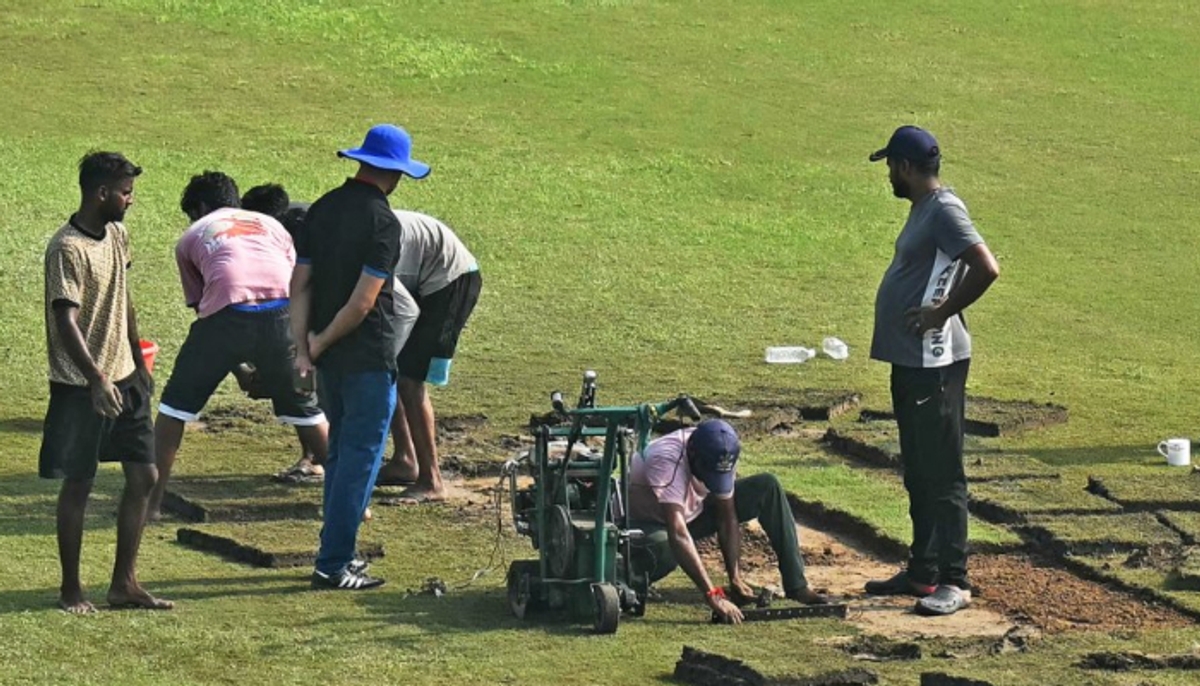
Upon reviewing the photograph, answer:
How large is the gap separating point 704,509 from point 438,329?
119 inches

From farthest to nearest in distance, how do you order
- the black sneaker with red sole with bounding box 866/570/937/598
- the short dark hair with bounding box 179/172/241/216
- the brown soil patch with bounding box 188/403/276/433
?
the brown soil patch with bounding box 188/403/276/433
the short dark hair with bounding box 179/172/241/216
the black sneaker with red sole with bounding box 866/570/937/598

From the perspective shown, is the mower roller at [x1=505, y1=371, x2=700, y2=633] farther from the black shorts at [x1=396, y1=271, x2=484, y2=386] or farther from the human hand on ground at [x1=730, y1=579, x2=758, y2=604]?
the black shorts at [x1=396, y1=271, x2=484, y2=386]

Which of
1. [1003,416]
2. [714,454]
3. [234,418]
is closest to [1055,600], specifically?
[714,454]

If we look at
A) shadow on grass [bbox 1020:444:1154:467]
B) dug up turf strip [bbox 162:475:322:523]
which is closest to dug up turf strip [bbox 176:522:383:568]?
dug up turf strip [bbox 162:475:322:523]

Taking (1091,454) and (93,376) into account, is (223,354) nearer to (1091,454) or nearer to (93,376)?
(93,376)

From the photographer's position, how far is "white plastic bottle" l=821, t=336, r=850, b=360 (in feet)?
56.2

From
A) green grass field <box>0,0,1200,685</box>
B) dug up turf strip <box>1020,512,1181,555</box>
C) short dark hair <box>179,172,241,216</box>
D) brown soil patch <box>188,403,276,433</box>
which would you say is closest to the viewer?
green grass field <box>0,0,1200,685</box>

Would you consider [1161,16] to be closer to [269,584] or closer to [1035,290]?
[1035,290]

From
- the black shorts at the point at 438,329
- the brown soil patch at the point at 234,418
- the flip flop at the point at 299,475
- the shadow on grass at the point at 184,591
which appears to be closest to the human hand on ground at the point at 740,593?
the shadow on grass at the point at 184,591

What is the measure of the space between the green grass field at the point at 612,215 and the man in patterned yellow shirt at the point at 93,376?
321 millimetres

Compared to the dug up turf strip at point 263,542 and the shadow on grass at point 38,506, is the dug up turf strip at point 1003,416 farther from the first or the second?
the shadow on grass at point 38,506

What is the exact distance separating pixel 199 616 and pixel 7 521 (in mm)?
2366

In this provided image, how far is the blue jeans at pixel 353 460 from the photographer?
10.2m

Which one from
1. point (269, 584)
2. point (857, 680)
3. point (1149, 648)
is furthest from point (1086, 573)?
point (269, 584)
